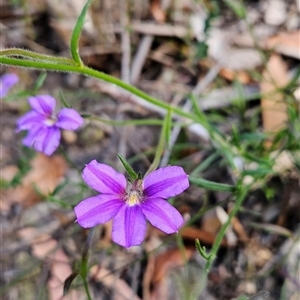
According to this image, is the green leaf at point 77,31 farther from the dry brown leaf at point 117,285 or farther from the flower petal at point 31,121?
the dry brown leaf at point 117,285

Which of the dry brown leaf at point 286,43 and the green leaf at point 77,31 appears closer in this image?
the green leaf at point 77,31

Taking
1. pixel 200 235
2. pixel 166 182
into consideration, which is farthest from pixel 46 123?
pixel 200 235

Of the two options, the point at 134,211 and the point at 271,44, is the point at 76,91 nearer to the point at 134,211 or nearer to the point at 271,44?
the point at 271,44

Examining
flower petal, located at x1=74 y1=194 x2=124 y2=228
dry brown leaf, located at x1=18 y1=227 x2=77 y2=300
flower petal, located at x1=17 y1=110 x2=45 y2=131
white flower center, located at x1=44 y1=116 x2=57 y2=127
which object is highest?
flower petal, located at x1=74 y1=194 x2=124 y2=228

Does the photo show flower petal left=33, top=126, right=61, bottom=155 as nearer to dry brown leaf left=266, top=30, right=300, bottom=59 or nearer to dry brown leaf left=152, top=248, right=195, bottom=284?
dry brown leaf left=152, top=248, right=195, bottom=284

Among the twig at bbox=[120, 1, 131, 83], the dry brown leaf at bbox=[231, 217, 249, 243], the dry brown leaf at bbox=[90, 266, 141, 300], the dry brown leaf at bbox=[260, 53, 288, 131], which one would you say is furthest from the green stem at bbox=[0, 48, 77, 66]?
the twig at bbox=[120, 1, 131, 83]

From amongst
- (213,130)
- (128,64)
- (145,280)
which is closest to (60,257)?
(145,280)

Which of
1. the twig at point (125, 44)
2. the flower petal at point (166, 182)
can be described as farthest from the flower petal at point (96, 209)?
the twig at point (125, 44)
